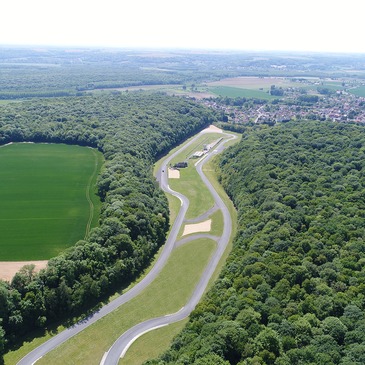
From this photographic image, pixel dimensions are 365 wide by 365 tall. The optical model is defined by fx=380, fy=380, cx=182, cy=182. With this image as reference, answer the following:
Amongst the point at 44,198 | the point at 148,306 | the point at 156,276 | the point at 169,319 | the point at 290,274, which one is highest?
the point at 290,274

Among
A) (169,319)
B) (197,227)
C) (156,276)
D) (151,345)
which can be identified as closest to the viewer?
(151,345)

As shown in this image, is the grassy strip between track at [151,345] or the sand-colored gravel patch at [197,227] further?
the sand-colored gravel patch at [197,227]

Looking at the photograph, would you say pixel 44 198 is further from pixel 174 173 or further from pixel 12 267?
pixel 174 173

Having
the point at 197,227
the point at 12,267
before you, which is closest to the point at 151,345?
the point at 12,267

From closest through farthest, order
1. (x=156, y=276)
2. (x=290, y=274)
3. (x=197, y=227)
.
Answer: (x=290, y=274) → (x=156, y=276) → (x=197, y=227)

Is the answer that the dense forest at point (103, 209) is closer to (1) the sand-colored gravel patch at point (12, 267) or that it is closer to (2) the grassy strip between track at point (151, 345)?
(1) the sand-colored gravel patch at point (12, 267)

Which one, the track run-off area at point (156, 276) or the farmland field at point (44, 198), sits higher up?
the farmland field at point (44, 198)

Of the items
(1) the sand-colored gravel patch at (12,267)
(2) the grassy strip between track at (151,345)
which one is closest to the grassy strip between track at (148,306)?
(2) the grassy strip between track at (151,345)

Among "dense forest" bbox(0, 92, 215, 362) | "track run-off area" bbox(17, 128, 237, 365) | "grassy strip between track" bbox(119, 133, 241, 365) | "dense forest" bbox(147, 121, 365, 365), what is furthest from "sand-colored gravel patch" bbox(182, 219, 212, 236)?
"grassy strip between track" bbox(119, 133, 241, 365)
